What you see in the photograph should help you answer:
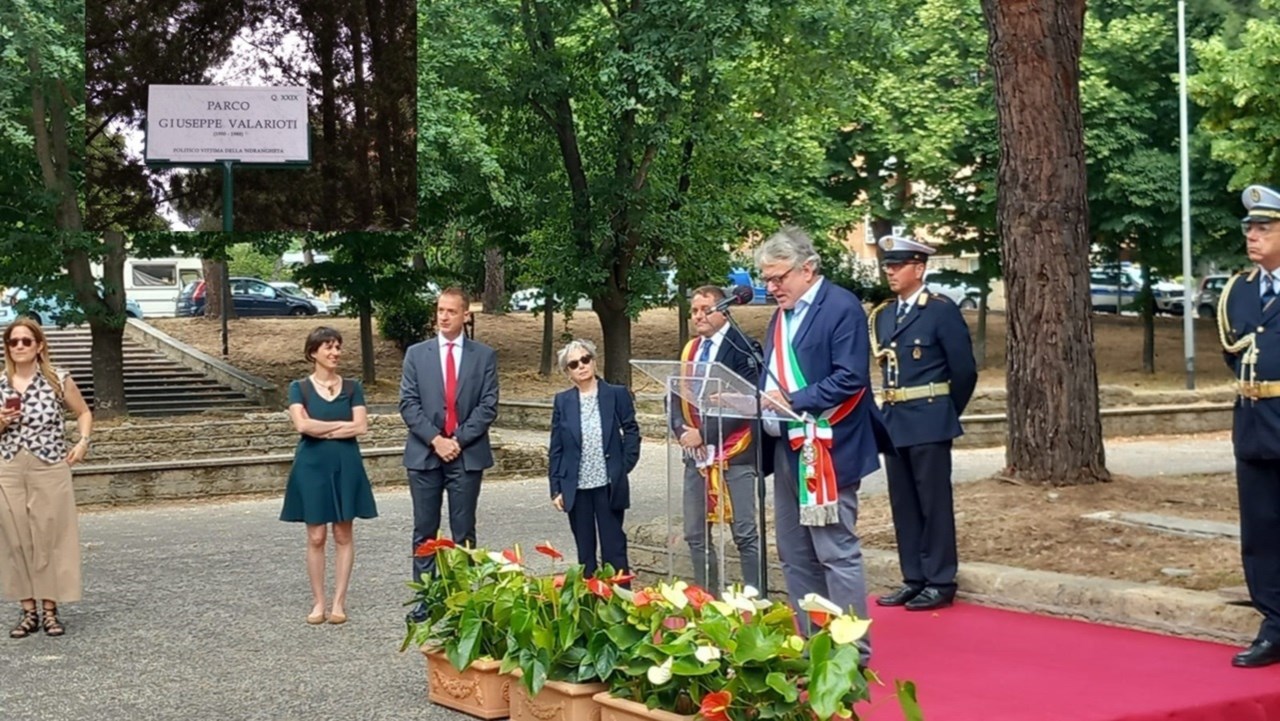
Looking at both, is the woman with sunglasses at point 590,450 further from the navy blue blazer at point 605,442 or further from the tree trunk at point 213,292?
the tree trunk at point 213,292

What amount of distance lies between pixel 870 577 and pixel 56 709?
14.4 ft

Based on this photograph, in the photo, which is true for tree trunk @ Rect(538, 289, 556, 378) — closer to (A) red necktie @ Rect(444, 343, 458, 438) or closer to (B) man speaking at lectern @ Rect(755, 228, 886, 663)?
(A) red necktie @ Rect(444, 343, 458, 438)

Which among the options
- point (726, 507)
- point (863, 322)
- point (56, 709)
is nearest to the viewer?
point (863, 322)

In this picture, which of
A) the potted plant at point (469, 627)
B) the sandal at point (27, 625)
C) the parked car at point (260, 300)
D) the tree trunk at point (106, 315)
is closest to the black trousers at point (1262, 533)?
the potted plant at point (469, 627)

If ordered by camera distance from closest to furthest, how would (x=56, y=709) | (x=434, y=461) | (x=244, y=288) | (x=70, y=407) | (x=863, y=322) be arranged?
(x=863, y=322) < (x=56, y=709) < (x=434, y=461) < (x=70, y=407) < (x=244, y=288)

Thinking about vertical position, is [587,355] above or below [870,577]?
above

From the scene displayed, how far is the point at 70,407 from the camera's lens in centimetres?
1037

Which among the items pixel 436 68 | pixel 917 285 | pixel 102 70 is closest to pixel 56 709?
pixel 917 285

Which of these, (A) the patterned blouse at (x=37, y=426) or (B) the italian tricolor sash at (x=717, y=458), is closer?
(B) the italian tricolor sash at (x=717, y=458)

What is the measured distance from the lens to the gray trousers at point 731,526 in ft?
27.9

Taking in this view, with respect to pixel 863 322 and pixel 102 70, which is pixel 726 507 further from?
pixel 102 70

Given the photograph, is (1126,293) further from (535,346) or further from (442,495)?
(442,495)

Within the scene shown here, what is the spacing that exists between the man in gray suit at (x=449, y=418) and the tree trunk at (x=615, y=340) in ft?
68.3

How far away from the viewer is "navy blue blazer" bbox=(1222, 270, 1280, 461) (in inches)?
291
